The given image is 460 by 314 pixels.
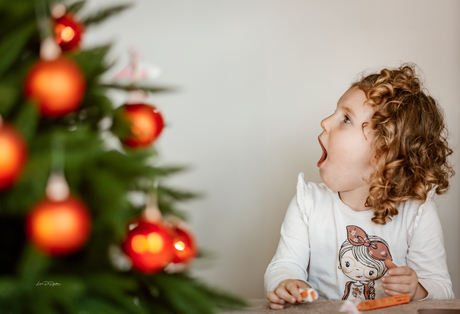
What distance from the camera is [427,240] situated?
1.08 meters

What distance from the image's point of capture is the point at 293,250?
3.76ft

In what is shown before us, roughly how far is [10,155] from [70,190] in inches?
2.3

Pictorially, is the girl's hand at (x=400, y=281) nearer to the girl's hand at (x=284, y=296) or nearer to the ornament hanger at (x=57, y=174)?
the girl's hand at (x=284, y=296)

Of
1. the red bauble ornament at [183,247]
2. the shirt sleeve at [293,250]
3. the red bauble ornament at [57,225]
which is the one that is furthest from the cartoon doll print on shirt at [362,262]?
the red bauble ornament at [57,225]

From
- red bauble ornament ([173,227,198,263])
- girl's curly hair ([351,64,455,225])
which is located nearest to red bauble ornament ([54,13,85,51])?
red bauble ornament ([173,227,198,263])

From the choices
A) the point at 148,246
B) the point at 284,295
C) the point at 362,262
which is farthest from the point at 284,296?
the point at 148,246

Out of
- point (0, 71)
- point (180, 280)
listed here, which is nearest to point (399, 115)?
point (180, 280)

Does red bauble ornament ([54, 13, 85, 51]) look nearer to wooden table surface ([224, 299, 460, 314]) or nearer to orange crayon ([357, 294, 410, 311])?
wooden table surface ([224, 299, 460, 314])

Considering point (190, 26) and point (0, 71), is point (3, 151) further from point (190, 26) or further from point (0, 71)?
point (190, 26)

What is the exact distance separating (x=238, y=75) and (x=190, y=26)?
0.84 feet

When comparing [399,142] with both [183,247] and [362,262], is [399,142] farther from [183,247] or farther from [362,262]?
[183,247]

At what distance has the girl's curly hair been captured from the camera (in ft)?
3.63

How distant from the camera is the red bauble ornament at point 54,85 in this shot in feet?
1.11

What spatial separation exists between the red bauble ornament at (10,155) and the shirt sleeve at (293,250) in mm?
843
